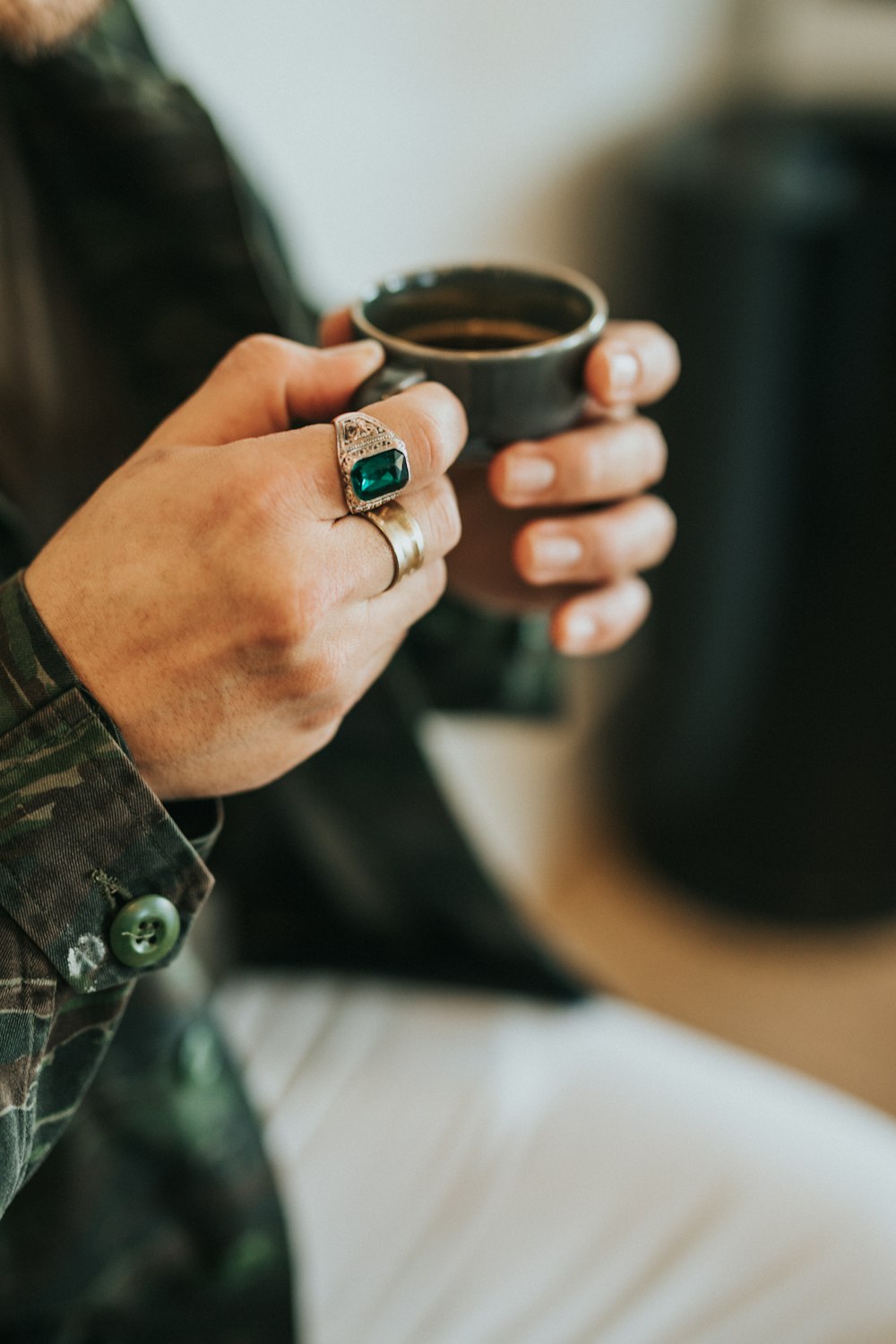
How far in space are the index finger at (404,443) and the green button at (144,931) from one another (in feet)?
0.64

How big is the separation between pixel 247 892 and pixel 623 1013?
350mm

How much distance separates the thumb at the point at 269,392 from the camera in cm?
57

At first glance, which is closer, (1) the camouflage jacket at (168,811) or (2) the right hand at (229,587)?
(2) the right hand at (229,587)

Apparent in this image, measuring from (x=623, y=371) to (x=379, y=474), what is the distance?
19 centimetres

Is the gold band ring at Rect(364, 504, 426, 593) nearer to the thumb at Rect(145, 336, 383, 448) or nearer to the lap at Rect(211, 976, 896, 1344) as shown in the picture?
the thumb at Rect(145, 336, 383, 448)

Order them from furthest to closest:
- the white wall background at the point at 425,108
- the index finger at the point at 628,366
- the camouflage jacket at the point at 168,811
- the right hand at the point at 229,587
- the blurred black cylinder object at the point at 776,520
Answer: the blurred black cylinder object at the point at 776,520, the white wall background at the point at 425,108, the camouflage jacket at the point at 168,811, the index finger at the point at 628,366, the right hand at the point at 229,587

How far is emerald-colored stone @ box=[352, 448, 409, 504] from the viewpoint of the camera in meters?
0.50

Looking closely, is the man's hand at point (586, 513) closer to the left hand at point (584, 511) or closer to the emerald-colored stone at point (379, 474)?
the left hand at point (584, 511)

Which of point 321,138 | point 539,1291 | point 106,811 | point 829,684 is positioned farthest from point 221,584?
point 829,684

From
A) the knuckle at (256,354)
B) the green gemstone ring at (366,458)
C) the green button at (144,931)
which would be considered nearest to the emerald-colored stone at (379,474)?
the green gemstone ring at (366,458)

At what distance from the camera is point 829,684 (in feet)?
5.75

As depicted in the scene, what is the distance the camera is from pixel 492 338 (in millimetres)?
667

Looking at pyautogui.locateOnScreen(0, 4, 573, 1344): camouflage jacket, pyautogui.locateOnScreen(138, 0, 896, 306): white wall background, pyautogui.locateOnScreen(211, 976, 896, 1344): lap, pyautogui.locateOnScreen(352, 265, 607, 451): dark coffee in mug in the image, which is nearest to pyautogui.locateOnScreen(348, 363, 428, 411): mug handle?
pyautogui.locateOnScreen(352, 265, 607, 451): dark coffee in mug

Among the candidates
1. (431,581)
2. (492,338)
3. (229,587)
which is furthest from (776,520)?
(229,587)
